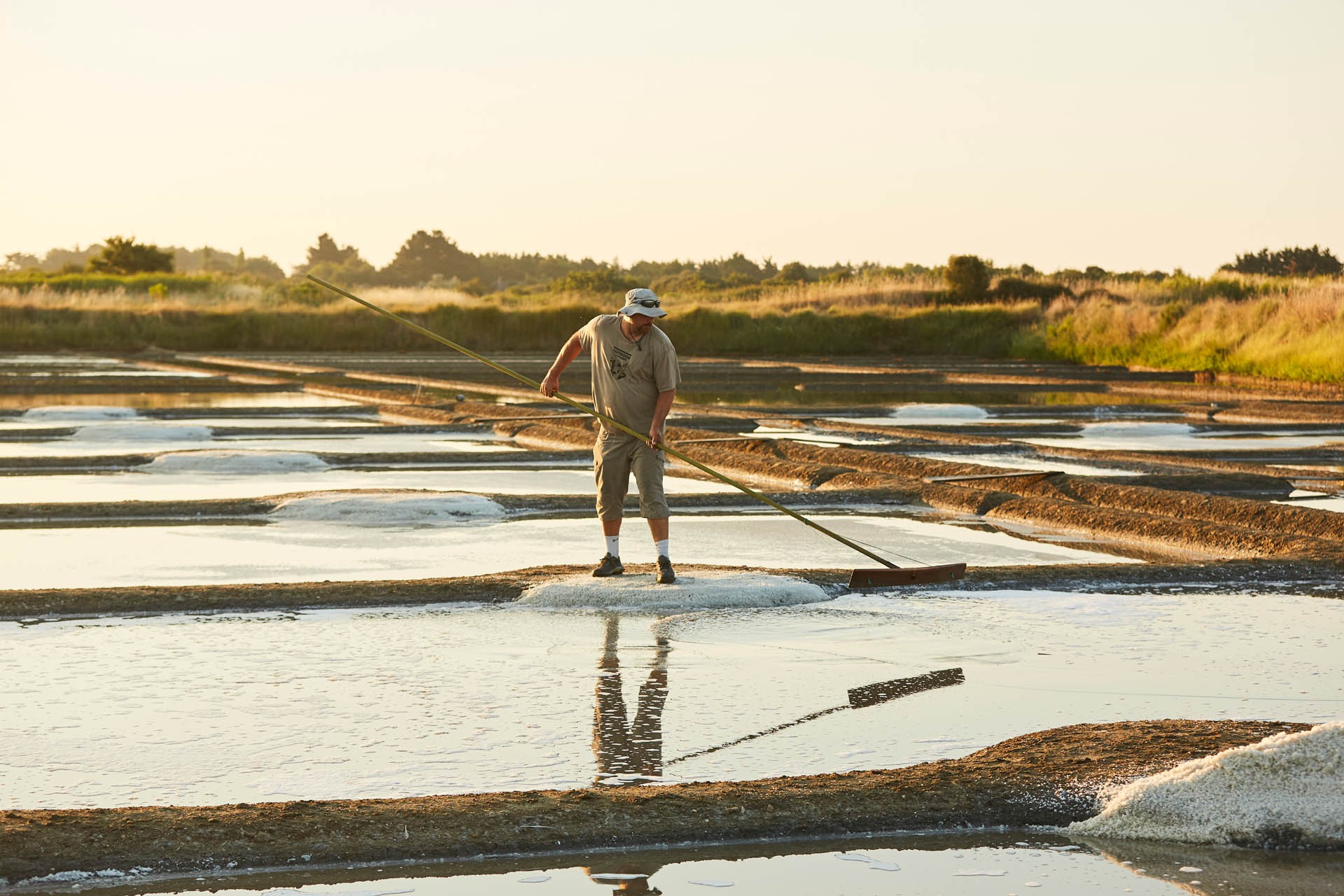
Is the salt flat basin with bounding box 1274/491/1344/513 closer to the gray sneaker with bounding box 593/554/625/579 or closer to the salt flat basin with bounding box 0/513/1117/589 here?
the salt flat basin with bounding box 0/513/1117/589

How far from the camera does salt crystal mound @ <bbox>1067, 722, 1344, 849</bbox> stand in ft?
10.6

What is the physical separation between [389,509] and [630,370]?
2717 millimetres

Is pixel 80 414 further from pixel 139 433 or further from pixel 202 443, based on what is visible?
pixel 202 443

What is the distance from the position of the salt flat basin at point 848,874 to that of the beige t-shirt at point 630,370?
311cm

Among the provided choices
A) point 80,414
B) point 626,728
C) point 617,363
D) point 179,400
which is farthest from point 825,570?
point 179,400

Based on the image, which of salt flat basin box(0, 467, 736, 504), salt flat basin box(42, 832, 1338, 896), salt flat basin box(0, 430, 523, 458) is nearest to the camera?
salt flat basin box(42, 832, 1338, 896)

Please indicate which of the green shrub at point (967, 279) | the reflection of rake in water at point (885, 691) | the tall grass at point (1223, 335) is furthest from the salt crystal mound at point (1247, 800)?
the green shrub at point (967, 279)

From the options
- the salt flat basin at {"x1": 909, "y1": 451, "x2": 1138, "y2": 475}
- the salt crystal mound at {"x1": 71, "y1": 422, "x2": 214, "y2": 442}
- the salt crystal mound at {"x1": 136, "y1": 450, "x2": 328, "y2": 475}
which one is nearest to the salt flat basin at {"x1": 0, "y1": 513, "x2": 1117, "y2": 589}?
the salt flat basin at {"x1": 909, "y1": 451, "x2": 1138, "y2": 475}

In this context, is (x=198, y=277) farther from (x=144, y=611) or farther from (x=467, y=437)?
(x=144, y=611)

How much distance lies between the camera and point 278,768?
3617mm

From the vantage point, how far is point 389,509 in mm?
8484

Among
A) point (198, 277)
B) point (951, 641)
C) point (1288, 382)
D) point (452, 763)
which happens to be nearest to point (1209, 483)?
point (951, 641)

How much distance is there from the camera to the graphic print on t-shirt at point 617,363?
244 inches

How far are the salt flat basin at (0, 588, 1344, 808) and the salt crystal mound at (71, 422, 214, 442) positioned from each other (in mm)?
7993
